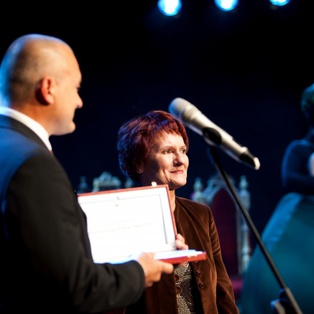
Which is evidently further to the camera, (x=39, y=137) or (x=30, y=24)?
(x=30, y=24)

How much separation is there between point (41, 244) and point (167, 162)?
1.07 meters

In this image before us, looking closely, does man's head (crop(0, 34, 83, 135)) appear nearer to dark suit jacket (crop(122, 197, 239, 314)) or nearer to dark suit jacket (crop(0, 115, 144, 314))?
dark suit jacket (crop(0, 115, 144, 314))

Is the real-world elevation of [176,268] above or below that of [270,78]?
below

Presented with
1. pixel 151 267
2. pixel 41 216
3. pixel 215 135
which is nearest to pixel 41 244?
pixel 41 216

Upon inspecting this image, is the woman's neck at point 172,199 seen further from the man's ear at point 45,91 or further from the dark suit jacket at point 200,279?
the man's ear at point 45,91

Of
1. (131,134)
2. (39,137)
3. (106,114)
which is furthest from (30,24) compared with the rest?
(39,137)

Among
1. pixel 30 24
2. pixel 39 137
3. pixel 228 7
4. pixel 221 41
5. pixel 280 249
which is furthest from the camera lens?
pixel 221 41

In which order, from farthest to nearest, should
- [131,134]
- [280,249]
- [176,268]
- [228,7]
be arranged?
1. [228,7]
2. [280,249]
3. [131,134]
4. [176,268]

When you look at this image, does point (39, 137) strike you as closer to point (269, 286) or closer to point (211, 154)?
point (211, 154)

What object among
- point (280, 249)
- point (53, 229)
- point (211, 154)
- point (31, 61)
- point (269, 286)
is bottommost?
point (269, 286)

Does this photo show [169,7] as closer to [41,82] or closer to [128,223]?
[128,223]

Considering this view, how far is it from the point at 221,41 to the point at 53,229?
5435mm

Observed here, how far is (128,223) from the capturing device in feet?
6.33

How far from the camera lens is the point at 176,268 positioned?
2188mm
